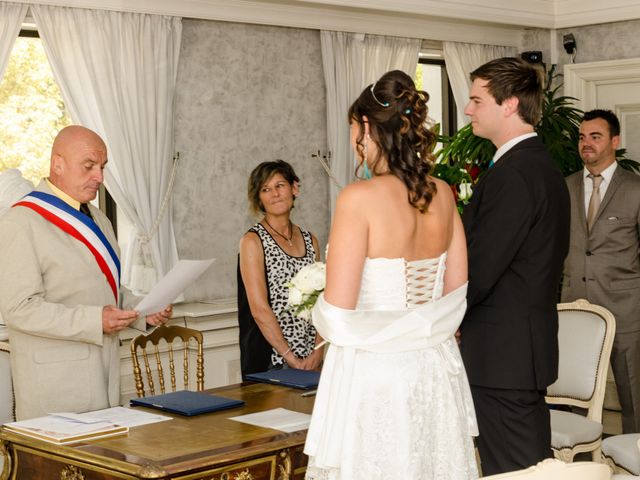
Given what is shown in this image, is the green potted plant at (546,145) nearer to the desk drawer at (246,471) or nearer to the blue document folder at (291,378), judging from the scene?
the blue document folder at (291,378)

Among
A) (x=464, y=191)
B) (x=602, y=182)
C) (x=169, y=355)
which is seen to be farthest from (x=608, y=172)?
(x=169, y=355)

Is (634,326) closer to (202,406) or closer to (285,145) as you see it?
(285,145)

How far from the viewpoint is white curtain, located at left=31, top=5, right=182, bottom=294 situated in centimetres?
571

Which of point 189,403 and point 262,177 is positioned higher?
point 262,177

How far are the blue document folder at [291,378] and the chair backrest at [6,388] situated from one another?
36.8 inches

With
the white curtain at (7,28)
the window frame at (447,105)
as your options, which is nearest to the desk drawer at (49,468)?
the white curtain at (7,28)

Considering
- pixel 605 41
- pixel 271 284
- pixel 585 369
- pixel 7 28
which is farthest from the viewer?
pixel 605 41

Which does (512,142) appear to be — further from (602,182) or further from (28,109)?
(28,109)

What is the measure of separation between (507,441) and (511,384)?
183 mm

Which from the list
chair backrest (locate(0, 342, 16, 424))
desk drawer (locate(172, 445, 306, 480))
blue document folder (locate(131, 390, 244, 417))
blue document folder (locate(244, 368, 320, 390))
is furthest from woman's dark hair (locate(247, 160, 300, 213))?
desk drawer (locate(172, 445, 306, 480))

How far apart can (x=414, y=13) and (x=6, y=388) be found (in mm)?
4133

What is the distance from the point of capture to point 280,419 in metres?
3.32

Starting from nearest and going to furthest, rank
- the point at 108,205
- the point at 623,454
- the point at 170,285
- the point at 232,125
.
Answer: the point at 170,285 < the point at 623,454 < the point at 108,205 < the point at 232,125

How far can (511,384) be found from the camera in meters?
3.24
